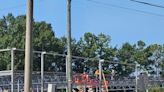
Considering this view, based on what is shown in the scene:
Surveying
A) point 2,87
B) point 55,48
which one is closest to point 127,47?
point 55,48

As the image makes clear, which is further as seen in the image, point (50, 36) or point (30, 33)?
point (50, 36)

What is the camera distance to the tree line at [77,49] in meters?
70.6

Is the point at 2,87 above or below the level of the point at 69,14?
below

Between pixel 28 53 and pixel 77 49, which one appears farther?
pixel 77 49

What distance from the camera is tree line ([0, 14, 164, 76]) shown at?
70562 mm

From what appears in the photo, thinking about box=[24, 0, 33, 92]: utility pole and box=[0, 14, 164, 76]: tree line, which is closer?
box=[24, 0, 33, 92]: utility pole

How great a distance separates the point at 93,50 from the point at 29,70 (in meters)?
62.9

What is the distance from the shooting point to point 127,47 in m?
87.6

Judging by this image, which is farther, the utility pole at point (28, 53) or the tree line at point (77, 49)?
the tree line at point (77, 49)

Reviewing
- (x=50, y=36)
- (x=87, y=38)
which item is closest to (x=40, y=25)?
(x=50, y=36)

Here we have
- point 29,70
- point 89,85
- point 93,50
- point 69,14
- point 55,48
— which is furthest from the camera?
point 93,50

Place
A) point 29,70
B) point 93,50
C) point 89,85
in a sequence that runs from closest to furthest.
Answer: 1. point 29,70
2. point 89,85
3. point 93,50

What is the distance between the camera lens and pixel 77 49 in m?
82.0

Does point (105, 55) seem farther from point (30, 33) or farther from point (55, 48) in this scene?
point (30, 33)
